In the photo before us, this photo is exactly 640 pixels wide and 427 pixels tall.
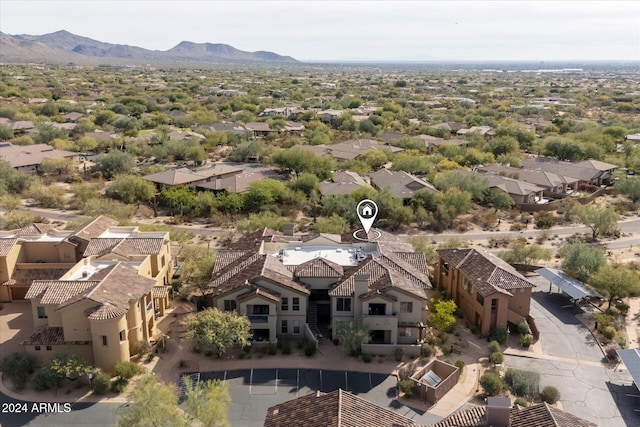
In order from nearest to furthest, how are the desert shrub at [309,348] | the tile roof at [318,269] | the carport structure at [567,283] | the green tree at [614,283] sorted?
the desert shrub at [309,348], the tile roof at [318,269], the green tree at [614,283], the carport structure at [567,283]

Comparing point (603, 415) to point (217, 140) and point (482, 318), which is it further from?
point (217, 140)

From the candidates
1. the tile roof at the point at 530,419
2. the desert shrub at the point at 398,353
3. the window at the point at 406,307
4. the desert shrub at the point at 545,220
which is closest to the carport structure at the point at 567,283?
the window at the point at 406,307

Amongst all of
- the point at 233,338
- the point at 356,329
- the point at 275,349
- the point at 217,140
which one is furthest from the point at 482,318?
the point at 217,140

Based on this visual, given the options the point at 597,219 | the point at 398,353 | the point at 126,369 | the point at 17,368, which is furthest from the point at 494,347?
the point at 597,219

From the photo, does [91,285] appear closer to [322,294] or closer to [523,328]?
[322,294]

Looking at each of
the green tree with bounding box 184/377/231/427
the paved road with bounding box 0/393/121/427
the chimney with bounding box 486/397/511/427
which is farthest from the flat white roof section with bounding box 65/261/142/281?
the chimney with bounding box 486/397/511/427

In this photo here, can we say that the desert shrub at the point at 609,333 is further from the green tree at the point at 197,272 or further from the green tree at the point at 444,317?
the green tree at the point at 197,272
